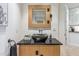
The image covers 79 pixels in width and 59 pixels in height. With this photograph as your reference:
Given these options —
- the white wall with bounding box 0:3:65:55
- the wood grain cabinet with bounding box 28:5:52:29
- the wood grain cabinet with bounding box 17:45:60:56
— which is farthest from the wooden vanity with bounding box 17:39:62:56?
the wood grain cabinet with bounding box 28:5:52:29

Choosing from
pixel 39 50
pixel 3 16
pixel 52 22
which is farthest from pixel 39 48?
pixel 3 16

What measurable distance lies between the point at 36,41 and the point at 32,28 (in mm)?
191

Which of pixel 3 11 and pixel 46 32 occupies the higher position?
pixel 3 11

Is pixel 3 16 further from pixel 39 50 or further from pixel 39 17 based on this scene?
pixel 39 50

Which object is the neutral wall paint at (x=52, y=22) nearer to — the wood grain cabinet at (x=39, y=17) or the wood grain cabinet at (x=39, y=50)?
the wood grain cabinet at (x=39, y=17)

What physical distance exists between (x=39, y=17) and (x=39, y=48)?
353 millimetres

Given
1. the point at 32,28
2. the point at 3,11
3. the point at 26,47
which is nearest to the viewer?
the point at 3,11

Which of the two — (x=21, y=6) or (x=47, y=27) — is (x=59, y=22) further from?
(x=21, y=6)

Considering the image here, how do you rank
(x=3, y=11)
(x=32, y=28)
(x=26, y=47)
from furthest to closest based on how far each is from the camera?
(x=26, y=47)
(x=32, y=28)
(x=3, y=11)

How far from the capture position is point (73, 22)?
1.27 m

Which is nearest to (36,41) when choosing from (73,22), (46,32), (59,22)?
(46,32)

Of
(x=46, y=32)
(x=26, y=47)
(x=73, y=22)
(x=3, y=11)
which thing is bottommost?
(x=26, y=47)

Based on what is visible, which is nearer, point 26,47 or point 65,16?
point 65,16

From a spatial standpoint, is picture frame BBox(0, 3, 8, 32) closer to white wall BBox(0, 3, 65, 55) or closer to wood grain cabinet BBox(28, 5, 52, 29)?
white wall BBox(0, 3, 65, 55)
